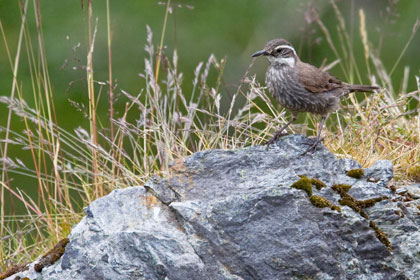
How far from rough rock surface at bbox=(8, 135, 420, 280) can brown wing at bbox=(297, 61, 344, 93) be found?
99cm

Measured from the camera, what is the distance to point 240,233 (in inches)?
168

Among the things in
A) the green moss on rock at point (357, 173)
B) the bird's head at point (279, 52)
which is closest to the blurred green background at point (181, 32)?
the bird's head at point (279, 52)

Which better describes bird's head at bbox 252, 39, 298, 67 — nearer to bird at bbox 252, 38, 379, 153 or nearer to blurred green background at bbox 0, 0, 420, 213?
bird at bbox 252, 38, 379, 153

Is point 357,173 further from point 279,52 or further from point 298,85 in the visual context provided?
point 279,52

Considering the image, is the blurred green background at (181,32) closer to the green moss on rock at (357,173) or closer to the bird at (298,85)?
the bird at (298,85)

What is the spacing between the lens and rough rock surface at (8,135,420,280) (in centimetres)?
420

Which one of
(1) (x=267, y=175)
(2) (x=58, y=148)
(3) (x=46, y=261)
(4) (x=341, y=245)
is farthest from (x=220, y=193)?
(2) (x=58, y=148)

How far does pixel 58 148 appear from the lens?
546 cm

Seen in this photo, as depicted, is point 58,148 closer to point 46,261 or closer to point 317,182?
point 46,261

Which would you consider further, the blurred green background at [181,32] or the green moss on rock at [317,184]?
the blurred green background at [181,32]

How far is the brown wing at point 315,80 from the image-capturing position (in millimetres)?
5418

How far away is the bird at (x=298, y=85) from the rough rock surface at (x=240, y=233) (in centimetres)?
92

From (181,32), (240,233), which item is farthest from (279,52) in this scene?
(181,32)

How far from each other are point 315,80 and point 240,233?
5.20ft
